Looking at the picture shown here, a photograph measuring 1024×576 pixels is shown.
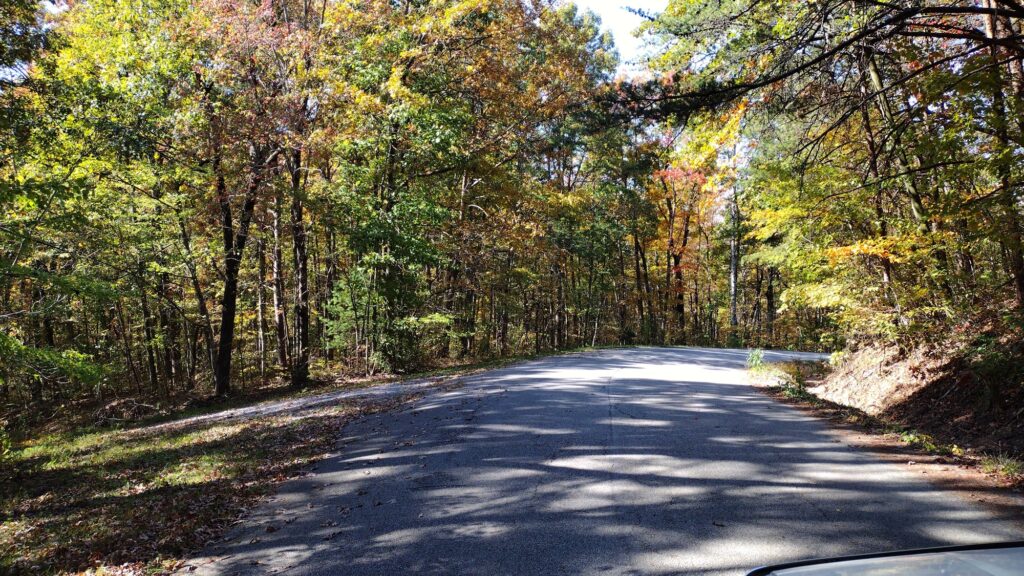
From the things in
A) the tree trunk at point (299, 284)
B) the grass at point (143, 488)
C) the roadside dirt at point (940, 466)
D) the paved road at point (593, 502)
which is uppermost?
the tree trunk at point (299, 284)

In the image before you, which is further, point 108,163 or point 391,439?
point 108,163

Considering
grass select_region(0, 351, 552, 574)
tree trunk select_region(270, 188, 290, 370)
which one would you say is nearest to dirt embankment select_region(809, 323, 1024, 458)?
grass select_region(0, 351, 552, 574)

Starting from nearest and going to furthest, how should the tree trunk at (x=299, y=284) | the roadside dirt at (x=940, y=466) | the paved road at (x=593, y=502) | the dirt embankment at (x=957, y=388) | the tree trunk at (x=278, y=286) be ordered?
the paved road at (x=593, y=502)
the roadside dirt at (x=940, y=466)
the dirt embankment at (x=957, y=388)
the tree trunk at (x=299, y=284)
the tree trunk at (x=278, y=286)

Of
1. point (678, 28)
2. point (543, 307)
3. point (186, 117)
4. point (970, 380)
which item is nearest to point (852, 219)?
point (970, 380)

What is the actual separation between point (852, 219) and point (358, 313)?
1266 centimetres

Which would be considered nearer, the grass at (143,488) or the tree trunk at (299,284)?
the grass at (143,488)

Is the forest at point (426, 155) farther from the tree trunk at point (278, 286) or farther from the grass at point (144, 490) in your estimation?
the grass at point (144, 490)

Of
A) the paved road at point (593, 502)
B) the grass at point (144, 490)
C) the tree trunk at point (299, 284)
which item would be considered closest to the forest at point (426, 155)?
the tree trunk at point (299, 284)

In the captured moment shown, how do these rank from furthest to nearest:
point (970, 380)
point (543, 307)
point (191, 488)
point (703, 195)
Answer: point (543, 307), point (703, 195), point (970, 380), point (191, 488)

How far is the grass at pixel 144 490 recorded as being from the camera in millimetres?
4727

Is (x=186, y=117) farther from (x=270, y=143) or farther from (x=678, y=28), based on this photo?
(x=678, y=28)

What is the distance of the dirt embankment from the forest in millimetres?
524

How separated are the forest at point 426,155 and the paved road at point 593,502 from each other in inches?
133

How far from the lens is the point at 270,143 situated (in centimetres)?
1532
